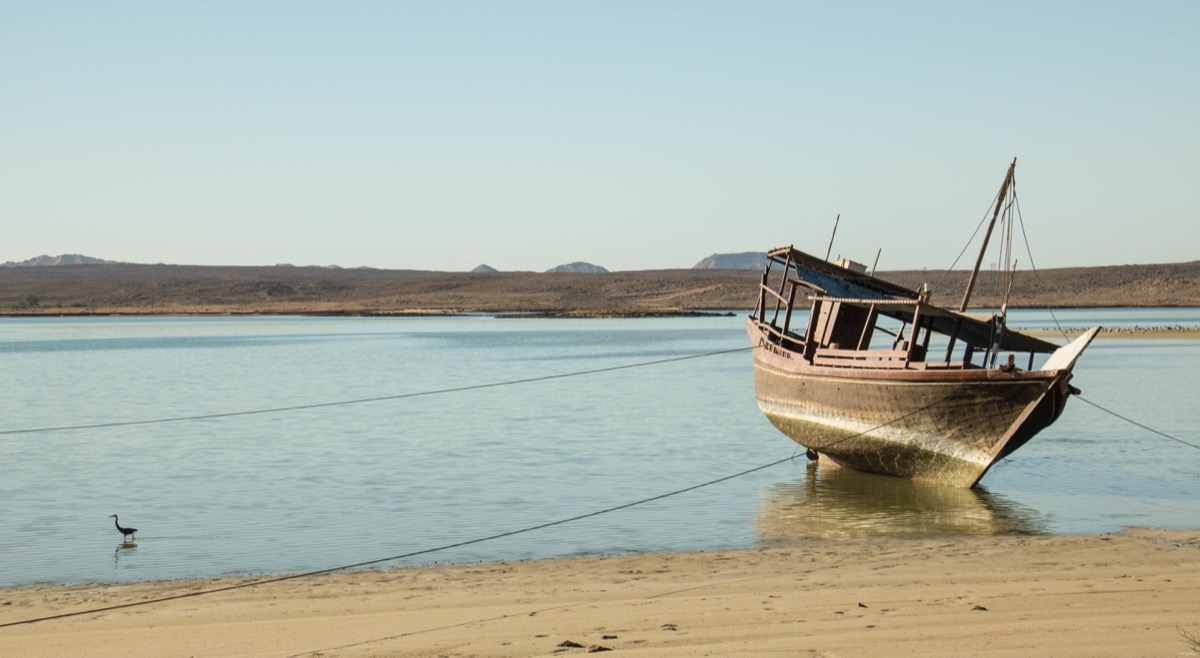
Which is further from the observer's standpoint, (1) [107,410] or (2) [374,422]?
(1) [107,410]

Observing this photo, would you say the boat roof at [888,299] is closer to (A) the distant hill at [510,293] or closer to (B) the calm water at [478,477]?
(B) the calm water at [478,477]

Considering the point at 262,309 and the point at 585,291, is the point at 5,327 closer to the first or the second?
the point at 262,309

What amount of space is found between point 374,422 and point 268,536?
14392mm

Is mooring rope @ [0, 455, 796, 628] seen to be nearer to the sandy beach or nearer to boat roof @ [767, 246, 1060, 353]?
the sandy beach

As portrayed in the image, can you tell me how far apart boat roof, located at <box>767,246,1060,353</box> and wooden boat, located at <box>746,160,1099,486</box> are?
0.09 feet

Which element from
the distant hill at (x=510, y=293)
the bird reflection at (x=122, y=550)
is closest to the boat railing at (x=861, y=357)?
the bird reflection at (x=122, y=550)

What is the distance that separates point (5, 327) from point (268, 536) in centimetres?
10284

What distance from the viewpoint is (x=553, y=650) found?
884 cm

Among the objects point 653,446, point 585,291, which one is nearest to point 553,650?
point 653,446

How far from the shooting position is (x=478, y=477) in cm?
2092

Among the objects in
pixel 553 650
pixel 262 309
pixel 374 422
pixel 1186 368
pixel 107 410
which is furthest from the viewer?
pixel 262 309

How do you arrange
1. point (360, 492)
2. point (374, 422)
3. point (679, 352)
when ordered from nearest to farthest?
point (360, 492) < point (374, 422) < point (679, 352)

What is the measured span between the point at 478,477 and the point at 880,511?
7154 mm

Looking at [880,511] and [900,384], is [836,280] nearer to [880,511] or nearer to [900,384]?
[900,384]
